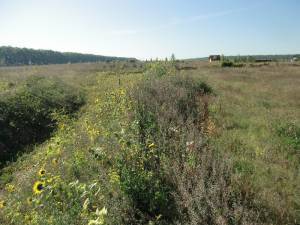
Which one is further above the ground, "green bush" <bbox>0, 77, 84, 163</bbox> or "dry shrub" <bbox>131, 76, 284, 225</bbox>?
"dry shrub" <bbox>131, 76, 284, 225</bbox>

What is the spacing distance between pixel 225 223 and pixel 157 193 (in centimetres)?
81

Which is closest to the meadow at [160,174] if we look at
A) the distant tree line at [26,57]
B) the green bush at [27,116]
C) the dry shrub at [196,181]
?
the dry shrub at [196,181]

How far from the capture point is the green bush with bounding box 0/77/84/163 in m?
9.18

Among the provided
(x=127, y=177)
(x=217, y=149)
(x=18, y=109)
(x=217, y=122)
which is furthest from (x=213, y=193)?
(x=18, y=109)

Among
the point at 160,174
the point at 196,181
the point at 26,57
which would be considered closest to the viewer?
the point at 196,181

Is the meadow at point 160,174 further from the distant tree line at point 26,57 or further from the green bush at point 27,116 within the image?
the distant tree line at point 26,57

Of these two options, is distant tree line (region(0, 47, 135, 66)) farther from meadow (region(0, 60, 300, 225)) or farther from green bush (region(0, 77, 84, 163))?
meadow (region(0, 60, 300, 225))

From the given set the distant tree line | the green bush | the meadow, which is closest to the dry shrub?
the meadow

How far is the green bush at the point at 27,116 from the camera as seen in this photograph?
361 inches

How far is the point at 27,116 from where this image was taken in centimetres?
1088

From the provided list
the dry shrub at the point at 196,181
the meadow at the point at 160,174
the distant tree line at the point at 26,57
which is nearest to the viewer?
the dry shrub at the point at 196,181

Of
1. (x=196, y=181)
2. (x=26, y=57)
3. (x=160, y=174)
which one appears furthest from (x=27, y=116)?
(x=26, y=57)

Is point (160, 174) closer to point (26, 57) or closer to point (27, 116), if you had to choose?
point (27, 116)

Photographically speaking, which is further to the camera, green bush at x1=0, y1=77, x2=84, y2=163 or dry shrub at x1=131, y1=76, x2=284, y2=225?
green bush at x1=0, y1=77, x2=84, y2=163
